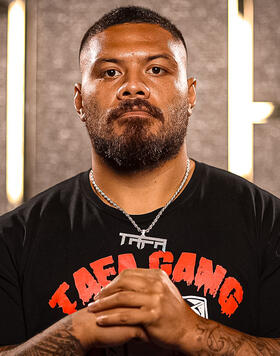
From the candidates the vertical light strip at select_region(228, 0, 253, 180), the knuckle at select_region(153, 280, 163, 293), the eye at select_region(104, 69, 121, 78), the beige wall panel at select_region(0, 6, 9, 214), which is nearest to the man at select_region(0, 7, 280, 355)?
the eye at select_region(104, 69, 121, 78)

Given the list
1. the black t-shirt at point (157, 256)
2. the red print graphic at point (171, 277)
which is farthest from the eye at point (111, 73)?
the red print graphic at point (171, 277)

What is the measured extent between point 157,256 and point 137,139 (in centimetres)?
30

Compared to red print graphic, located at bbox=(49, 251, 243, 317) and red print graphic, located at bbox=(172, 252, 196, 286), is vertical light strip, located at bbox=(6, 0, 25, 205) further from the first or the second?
red print graphic, located at bbox=(172, 252, 196, 286)

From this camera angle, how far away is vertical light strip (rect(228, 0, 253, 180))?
5.75 feet

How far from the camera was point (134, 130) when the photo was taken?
1.23 m

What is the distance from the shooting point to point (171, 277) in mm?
1146

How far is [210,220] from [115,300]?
0.39 meters

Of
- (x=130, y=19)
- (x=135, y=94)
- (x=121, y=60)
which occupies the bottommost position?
(x=135, y=94)

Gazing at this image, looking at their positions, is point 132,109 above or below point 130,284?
above

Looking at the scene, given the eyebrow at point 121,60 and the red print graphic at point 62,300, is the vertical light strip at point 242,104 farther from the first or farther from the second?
the red print graphic at point 62,300

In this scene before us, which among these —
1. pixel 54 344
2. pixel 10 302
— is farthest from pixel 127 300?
pixel 10 302

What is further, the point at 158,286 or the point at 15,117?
the point at 15,117

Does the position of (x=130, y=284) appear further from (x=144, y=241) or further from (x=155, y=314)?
(x=144, y=241)

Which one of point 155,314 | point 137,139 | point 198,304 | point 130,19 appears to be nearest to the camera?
point 155,314
